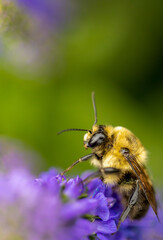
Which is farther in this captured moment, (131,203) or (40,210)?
(131,203)

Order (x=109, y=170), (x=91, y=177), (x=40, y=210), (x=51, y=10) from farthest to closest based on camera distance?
(x=51, y=10)
(x=109, y=170)
(x=91, y=177)
(x=40, y=210)

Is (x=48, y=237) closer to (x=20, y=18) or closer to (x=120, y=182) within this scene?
(x=120, y=182)

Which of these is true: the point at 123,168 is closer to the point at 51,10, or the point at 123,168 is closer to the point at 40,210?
the point at 40,210

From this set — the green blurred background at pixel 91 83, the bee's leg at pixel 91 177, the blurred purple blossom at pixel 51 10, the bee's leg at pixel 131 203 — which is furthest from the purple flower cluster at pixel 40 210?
the blurred purple blossom at pixel 51 10

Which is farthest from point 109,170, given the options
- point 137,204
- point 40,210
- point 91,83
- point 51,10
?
point 51,10

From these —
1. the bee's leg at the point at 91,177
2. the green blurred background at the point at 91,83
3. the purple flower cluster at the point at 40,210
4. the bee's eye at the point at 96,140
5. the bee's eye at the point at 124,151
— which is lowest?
the purple flower cluster at the point at 40,210

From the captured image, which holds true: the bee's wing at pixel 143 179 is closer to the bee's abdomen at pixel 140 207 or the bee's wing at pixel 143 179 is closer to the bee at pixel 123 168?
the bee at pixel 123 168

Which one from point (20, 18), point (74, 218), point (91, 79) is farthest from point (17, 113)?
point (74, 218)

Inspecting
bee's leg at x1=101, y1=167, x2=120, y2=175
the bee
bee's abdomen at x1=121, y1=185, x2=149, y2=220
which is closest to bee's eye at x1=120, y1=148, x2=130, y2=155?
the bee
